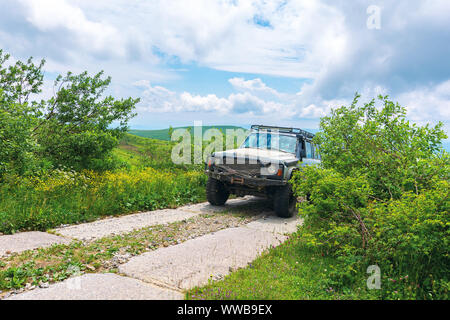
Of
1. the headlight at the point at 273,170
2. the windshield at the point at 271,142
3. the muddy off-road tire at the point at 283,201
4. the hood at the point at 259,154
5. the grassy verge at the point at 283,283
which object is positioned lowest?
the grassy verge at the point at 283,283

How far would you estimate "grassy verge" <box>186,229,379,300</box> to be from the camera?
344cm

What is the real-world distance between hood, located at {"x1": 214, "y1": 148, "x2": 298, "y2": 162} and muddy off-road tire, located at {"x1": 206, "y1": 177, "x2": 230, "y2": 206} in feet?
2.77

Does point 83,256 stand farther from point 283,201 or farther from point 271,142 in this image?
point 271,142

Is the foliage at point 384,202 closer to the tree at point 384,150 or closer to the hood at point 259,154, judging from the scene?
the tree at point 384,150

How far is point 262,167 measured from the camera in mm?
7789

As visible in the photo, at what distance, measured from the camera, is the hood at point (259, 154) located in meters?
7.92

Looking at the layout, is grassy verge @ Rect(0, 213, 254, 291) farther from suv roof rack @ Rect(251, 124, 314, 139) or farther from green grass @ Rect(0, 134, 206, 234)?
suv roof rack @ Rect(251, 124, 314, 139)

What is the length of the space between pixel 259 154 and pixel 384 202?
4.17 meters

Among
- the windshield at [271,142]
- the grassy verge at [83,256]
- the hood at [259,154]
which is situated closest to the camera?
the grassy verge at [83,256]

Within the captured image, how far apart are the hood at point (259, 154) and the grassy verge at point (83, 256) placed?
212 cm

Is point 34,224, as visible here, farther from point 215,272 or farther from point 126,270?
point 215,272

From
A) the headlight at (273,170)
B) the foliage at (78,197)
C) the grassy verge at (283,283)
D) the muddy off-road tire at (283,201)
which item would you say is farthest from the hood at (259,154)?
the grassy verge at (283,283)

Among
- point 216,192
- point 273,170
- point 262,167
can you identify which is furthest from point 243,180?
point 216,192
